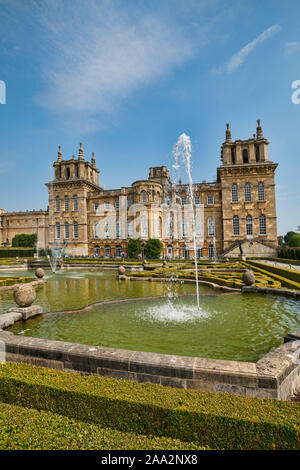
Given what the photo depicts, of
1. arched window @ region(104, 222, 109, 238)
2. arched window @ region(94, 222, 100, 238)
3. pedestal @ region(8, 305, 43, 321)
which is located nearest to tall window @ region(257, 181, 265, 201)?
arched window @ region(104, 222, 109, 238)

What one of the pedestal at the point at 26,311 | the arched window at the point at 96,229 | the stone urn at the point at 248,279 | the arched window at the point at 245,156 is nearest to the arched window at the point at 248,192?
the arched window at the point at 245,156

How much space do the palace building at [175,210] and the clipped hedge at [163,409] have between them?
115 ft

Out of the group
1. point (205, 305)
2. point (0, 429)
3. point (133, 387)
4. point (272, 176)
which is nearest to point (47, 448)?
point (0, 429)

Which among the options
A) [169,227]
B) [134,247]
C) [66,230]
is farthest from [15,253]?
[169,227]

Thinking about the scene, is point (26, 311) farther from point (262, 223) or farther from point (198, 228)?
point (262, 223)

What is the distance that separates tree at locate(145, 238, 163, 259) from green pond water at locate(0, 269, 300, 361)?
26.6m

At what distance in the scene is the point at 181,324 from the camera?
7.66 metres

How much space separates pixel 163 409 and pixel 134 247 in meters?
36.7

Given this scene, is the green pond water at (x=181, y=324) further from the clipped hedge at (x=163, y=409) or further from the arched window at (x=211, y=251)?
the arched window at (x=211, y=251)

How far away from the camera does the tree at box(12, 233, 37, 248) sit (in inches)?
2539

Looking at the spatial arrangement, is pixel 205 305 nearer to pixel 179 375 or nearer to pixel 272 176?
pixel 179 375

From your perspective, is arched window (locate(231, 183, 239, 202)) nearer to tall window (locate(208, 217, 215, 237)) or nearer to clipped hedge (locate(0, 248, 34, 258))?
tall window (locate(208, 217, 215, 237))

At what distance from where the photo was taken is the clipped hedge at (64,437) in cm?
282
